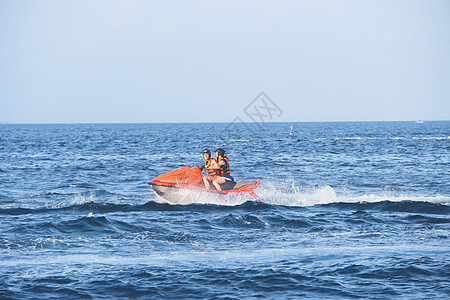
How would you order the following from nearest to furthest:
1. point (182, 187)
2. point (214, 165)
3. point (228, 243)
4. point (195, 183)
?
point (228, 243), point (182, 187), point (195, 183), point (214, 165)

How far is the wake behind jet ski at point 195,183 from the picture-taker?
17.2m

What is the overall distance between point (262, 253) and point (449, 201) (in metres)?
9.19

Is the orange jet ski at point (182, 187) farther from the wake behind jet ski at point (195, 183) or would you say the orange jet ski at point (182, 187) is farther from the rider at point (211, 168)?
the rider at point (211, 168)

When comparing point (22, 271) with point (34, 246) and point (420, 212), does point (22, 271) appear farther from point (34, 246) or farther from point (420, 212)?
point (420, 212)

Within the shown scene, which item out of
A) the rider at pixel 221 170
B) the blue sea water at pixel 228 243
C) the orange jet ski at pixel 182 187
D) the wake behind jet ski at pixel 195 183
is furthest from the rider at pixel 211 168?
the blue sea water at pixel 228 243

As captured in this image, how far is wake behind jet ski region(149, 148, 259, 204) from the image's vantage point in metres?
17.2

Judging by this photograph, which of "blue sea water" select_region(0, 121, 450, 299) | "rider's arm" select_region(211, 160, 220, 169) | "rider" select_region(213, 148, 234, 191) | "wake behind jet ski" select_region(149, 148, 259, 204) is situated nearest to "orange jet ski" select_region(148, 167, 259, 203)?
"wake behind jet ski" select_region(149, 148, 259, 204)

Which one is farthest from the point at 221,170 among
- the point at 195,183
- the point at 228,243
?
the point at 228,243

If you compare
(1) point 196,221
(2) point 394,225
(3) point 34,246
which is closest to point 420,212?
(2) point 394,225

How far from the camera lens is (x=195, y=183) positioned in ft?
57.1

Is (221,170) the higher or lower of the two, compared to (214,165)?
lower

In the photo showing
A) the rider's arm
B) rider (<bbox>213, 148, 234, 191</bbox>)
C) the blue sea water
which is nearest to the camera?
the blue sea water

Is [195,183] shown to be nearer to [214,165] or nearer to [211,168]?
[211,168]

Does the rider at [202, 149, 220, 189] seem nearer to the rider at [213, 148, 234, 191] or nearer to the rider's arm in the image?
the rider's arm
